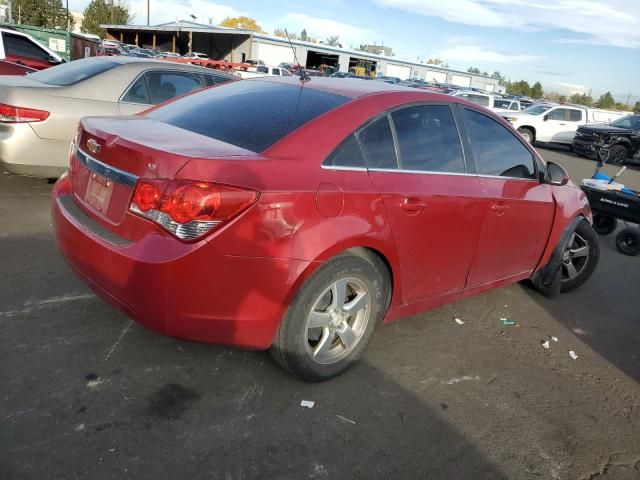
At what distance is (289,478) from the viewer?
233cm

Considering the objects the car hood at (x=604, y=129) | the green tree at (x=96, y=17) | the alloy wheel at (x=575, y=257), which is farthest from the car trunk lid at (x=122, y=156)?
the green tree at (x=96, y=17)

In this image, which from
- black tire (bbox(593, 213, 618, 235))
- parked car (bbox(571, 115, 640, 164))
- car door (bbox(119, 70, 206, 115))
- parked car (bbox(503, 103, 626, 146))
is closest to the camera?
car door (bbox(119, 70, 206, 115))

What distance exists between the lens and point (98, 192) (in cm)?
279

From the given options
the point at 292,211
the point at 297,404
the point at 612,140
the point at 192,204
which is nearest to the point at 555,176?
the point at 292,211

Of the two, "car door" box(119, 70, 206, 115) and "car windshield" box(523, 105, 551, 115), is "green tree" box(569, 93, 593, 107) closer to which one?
"car windshield" box(523, 105, 551, 115)

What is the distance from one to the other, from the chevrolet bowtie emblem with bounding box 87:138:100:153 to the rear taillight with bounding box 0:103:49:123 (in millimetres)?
3000

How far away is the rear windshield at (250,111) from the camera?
284cm

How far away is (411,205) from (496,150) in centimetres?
114

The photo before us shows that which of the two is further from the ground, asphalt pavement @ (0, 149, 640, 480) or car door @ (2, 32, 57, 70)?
car door @ (2, 32, 57, 70)

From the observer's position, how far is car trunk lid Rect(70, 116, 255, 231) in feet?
8.07

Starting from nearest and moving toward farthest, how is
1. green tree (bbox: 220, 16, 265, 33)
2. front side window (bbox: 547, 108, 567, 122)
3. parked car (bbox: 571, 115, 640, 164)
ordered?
parked car (bbox: 571, 115, 640, 164) → front side window (bbox: 547, 108, 567, 122) → green tree (bbox: 220, 16, 265, 33)

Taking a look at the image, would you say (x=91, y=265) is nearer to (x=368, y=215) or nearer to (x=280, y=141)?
(x=280, y=141)

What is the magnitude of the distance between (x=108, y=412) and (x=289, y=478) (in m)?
0.96

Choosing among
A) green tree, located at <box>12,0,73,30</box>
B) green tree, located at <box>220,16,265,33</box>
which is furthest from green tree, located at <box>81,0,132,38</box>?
green tree, located at <box>220,16,265,33</box>
